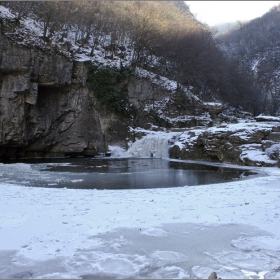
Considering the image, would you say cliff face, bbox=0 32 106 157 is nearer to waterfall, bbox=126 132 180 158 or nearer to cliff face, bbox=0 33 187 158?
cliff face, bbox=0 33 187 158

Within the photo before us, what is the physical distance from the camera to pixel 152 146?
24938 millimetres

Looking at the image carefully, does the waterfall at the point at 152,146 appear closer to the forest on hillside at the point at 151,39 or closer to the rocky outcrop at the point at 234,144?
the rocky outcrop at the point at 234,144

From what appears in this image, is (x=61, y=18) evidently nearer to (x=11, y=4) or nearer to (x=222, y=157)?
(x=11, y=4)

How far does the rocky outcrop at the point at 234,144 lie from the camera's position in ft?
55.4

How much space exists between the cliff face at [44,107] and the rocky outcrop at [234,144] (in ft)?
28.4

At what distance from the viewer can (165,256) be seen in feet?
11.1

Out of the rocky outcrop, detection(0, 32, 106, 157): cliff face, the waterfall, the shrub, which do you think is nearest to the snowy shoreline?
the rocky outcrop

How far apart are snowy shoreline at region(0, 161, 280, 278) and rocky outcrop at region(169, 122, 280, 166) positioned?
9611 millimetres

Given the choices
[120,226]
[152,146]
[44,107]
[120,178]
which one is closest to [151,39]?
[152,146]

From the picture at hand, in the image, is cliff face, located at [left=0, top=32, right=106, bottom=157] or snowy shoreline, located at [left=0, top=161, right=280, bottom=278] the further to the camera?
cliff face, located at [left=0, top=32, right=106, bottom=157]

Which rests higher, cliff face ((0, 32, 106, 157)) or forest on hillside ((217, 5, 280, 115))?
forest on hillside ((217, 5, 280, 115))

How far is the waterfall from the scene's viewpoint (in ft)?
79.7

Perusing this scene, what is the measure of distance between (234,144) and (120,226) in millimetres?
15289

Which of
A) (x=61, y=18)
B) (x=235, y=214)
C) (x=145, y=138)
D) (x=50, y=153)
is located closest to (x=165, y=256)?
(x=235, y=214)
